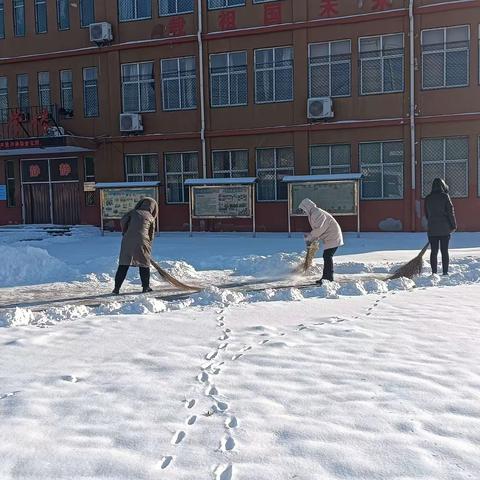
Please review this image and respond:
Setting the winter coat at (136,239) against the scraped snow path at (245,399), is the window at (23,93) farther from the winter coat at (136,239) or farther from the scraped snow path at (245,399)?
the scraped snow path at (245,399)

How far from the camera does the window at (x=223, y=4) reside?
20.6m

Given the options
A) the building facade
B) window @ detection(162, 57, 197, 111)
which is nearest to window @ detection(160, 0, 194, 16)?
the building facade

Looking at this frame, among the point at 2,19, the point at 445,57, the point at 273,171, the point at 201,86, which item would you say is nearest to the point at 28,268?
the point at 273,171

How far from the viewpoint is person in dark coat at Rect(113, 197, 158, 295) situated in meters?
9.12

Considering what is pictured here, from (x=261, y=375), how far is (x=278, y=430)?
43.2 inches

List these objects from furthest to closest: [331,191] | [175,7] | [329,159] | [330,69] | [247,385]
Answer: [175,7] < [329,159] < [330,69] < [331,191] < [247,385]

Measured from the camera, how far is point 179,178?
21781 mm

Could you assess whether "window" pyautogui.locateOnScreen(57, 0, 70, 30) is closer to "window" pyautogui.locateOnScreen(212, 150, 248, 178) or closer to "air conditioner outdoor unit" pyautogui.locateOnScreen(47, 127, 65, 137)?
"air conditioner outdoor unit" pyautogui.locateOnScreen(47, 127, 65, 137)

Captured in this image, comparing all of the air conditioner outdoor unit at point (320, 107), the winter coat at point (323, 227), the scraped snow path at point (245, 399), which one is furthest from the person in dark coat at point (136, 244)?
the air conditioner outdoor unit at point (320, 107)

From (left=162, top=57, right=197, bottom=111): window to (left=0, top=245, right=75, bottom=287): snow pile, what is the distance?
11.1 m

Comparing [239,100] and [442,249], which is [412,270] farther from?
[239,100]

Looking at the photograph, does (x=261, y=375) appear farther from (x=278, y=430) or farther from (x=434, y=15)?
(x=434, y=15)

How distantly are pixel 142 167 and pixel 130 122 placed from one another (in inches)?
67.8

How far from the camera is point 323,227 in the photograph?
9.74m
